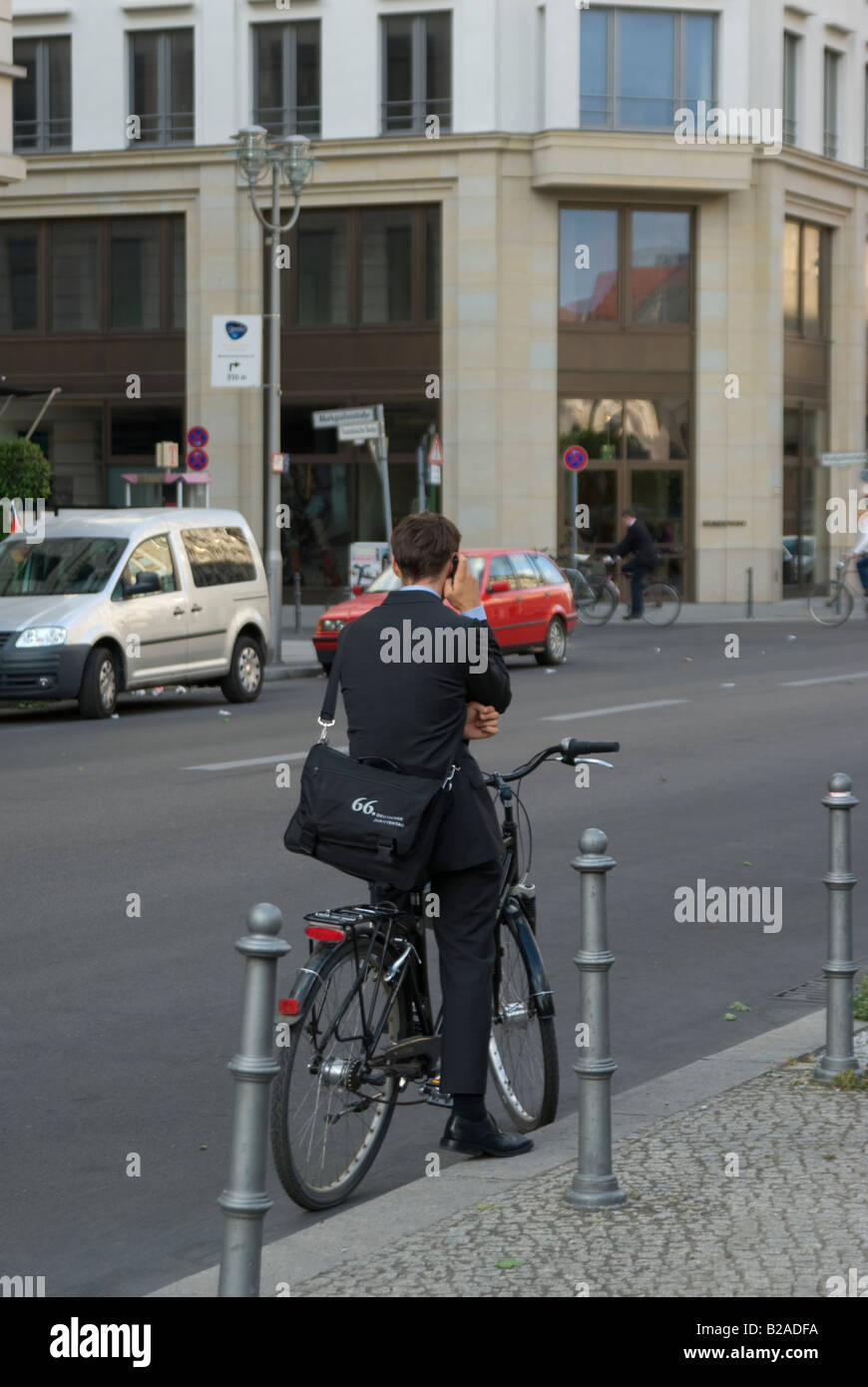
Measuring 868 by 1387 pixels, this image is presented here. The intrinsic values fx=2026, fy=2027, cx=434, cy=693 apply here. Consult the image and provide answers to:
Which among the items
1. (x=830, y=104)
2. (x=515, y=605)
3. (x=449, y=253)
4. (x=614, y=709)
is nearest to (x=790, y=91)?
(x=830, y=104)

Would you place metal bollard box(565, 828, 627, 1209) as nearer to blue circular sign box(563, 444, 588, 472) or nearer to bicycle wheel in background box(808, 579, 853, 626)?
Answer: bicycle wheel in background box(808, 579, 853, 626)

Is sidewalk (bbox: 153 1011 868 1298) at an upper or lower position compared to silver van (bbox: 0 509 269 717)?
lower

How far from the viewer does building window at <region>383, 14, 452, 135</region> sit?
39094mm

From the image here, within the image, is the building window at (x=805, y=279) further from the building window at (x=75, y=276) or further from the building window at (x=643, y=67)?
the building window at (x=75, y=276)

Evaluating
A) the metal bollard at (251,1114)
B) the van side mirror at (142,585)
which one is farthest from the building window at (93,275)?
the metal bollard at (251,1114)

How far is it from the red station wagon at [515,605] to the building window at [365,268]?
1510 centimetres

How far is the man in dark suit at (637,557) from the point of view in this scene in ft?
109

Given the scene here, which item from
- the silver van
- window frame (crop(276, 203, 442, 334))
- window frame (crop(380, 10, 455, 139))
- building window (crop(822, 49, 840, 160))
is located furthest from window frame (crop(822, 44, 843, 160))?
the silver van

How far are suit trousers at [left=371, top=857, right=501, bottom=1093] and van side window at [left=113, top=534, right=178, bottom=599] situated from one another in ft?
46.1

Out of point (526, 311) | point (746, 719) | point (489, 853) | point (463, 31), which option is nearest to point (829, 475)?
point (526, 311)

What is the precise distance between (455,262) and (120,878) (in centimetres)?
3081

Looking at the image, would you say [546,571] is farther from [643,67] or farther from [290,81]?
[290,81]

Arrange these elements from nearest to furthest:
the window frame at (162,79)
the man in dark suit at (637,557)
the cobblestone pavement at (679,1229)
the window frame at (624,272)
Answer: the cobblestone pavement at (679,1229) → the man in dark suit at (637,557) → the window frame at (624,272) → the window frame at (162,79)
